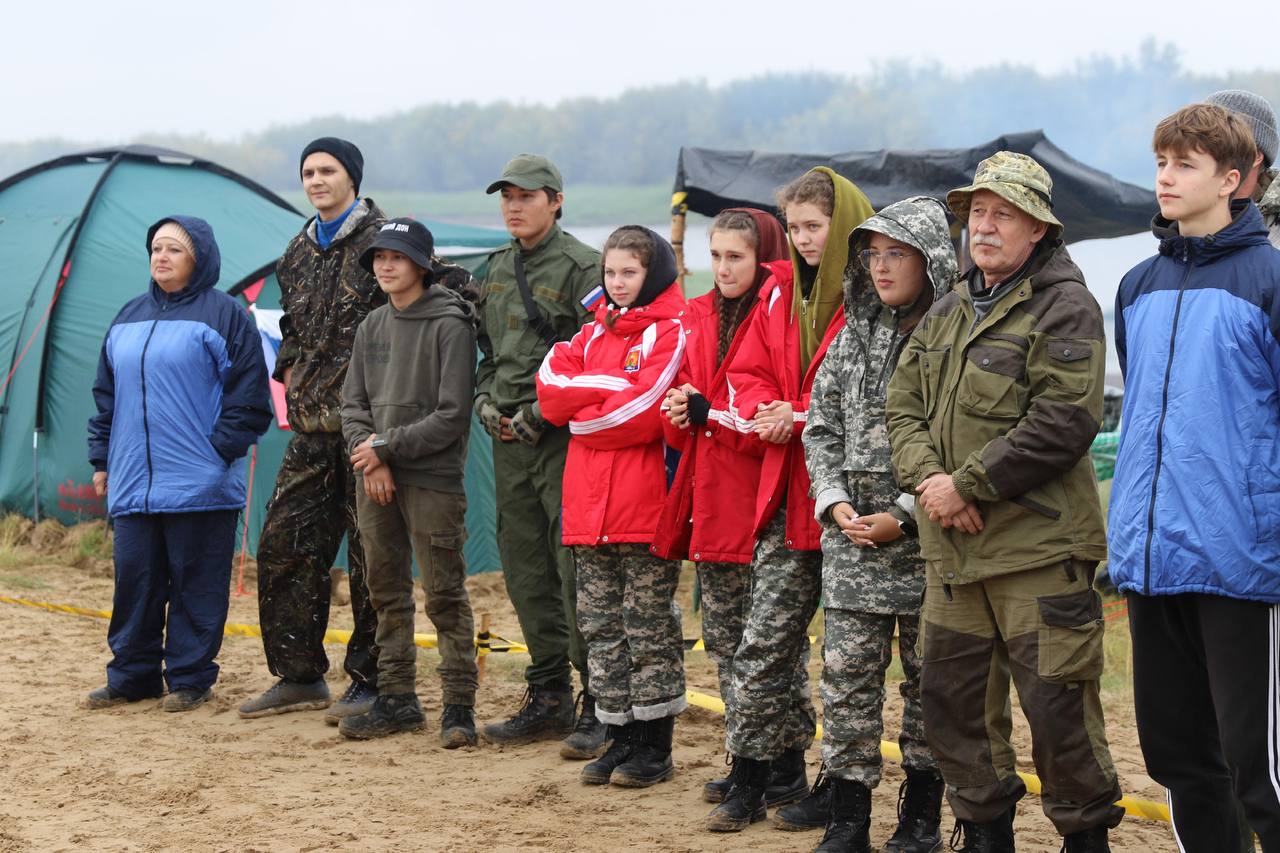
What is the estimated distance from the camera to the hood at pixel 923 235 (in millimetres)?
4219

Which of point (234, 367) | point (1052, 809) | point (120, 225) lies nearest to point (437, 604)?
point (234, 367)

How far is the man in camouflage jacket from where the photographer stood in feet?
13.8

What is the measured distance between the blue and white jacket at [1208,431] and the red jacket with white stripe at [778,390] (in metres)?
1.15

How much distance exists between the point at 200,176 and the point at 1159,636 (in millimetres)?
8826

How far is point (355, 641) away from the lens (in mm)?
6266

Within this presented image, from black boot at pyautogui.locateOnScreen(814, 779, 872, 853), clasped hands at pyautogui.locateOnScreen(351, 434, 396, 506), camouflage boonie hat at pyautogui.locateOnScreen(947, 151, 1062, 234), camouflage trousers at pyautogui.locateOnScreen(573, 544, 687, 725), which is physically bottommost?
black boot at pyautogui.locateOnScreen(814, 779, 872, 853)

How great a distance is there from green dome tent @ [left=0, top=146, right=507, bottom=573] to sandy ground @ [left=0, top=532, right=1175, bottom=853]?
3.42 metres

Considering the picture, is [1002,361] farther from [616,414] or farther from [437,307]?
[437,307]

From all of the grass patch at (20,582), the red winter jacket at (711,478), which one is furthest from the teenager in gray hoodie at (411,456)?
the grass patch at (20,582)

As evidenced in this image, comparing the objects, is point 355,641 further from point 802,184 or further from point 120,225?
point 120,225

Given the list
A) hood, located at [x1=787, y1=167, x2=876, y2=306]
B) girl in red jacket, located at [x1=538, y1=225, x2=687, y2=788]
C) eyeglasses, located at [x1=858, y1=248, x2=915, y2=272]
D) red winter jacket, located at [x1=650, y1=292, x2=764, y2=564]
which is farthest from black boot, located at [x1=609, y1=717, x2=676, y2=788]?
eyeglasses, located at [x1=858, y1=248, x2=915, y2=272]

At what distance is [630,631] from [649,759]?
1.60 ft

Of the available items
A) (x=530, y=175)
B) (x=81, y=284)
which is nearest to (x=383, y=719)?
(x=530, y=175)

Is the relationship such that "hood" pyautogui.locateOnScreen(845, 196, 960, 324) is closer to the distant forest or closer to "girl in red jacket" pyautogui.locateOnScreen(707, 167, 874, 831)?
"girl in red jacket" pyautogui.locateOnScreen(707, 167, 874, 831)
